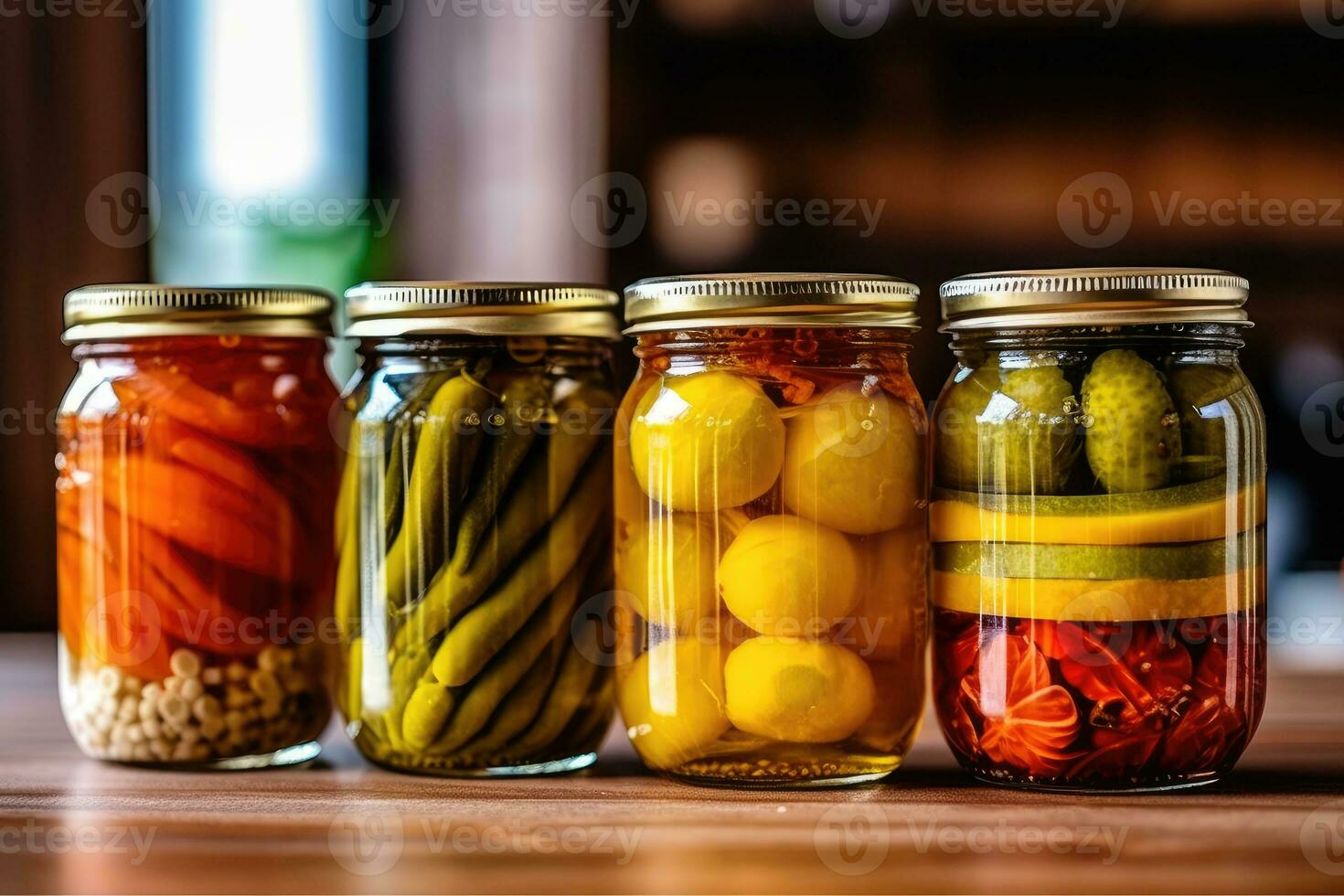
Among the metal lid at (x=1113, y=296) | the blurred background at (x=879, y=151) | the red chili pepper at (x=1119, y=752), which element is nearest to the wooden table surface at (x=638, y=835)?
the red chili pepper at (x=1119, y=752)

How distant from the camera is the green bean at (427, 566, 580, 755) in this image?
0.76 metres

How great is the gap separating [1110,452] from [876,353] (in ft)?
0.46

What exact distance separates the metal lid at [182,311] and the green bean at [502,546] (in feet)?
0.61

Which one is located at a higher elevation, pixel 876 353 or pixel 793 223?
pixel 793 223

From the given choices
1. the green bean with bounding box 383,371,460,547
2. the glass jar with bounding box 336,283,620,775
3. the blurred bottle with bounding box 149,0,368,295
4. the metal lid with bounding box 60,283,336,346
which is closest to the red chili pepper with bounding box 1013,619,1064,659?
the glass jar with bounding box 336,283,620,775

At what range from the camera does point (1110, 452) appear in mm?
688

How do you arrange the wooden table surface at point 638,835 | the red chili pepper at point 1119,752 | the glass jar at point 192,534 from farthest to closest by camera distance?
1. the glass jar at point 192,534
2. the red chili pepper at point 1119,752
3. the wooden table surface at point 638,835

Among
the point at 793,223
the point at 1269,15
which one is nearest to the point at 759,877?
the point at 793,223

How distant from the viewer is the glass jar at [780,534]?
0.71 m

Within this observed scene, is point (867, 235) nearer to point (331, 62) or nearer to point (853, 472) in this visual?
point (331, 62)

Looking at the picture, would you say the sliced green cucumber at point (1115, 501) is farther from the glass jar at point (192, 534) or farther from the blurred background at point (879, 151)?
the blurred background at point (879, 151)

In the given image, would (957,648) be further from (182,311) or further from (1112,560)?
(182,311)

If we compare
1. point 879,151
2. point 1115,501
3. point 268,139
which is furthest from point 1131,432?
point 268,139

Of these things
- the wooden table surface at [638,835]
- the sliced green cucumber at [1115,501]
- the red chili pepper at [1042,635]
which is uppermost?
the sliced green cucumber at [1115,501]
